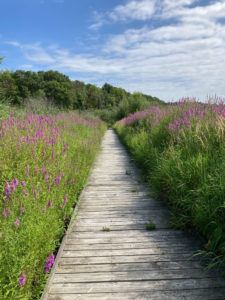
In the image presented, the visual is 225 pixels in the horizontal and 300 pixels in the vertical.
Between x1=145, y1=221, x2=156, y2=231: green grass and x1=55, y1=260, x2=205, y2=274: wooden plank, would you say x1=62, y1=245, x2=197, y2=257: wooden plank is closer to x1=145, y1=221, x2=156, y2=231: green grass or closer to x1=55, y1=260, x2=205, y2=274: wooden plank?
x1=55, y1=260, x2=205, y2=274: wooden plank

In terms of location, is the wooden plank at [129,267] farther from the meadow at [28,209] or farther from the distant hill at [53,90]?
the distant hill at [53,90]

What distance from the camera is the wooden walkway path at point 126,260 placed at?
354cm

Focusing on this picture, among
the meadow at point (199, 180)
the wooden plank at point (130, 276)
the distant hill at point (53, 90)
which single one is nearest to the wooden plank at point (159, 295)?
the wooden plank at point (130, 276)

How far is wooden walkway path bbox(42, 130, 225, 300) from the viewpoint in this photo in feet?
11.6

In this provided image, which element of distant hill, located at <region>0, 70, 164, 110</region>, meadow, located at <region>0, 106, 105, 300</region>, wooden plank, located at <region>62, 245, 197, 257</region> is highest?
distant hill, located at <region>0, 70, 164, 110</region>

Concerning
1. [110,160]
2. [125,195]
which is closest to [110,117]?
[110,160]

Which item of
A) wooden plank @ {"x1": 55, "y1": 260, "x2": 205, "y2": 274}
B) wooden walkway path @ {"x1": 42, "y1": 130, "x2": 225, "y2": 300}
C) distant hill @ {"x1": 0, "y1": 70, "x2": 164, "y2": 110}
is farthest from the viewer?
distant hill @ {"x1": 0, "y1": 70, "x2": 164, "y2": 110}

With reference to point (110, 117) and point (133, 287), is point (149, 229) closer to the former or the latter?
point (133, 287)

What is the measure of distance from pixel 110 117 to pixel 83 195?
4456cm

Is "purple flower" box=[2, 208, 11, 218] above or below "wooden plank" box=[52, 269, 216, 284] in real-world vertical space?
above

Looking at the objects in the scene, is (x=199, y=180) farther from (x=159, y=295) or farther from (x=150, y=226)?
(x=159, y=295)

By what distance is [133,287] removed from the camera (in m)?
3.62

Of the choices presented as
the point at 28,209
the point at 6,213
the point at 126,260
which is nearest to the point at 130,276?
the point at 126,260

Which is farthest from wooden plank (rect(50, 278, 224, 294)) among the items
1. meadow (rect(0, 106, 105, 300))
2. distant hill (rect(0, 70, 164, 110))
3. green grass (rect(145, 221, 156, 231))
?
distant hill (rect(0, 70, 164, 110))
